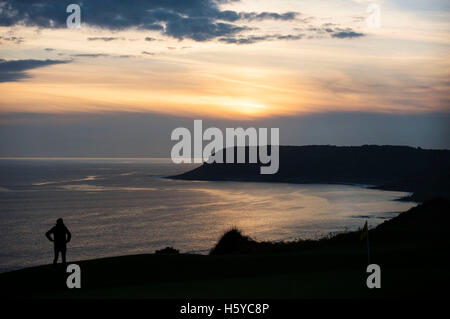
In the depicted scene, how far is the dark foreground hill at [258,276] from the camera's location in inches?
452

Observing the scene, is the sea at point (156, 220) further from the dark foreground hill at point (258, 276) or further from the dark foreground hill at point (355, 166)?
the dark foreground hill at point (355, 166)

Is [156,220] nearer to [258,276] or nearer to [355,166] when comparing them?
[258,276]

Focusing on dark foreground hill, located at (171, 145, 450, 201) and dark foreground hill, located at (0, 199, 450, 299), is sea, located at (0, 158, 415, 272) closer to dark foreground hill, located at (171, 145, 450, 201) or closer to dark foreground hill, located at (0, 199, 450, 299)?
dark foreground hill, located at (0, 199, 450, 299)

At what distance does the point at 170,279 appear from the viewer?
52.6 feet

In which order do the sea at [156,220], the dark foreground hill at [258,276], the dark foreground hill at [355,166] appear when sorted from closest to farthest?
the dark foreground hill at [258,276], the sea at [156,220], the dark foreground hill at [355,166]

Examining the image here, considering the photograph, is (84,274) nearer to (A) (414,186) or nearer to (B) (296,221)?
(B) (296,221)

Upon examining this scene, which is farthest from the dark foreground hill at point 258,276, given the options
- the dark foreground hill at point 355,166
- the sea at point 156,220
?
the dark foreground hill at point 355,166

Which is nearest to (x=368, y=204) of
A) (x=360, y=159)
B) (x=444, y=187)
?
(x=444, y=187)

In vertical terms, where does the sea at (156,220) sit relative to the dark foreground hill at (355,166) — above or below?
below

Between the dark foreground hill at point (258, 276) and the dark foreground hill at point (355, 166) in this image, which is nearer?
the dark foreground hill at point (258, 276)

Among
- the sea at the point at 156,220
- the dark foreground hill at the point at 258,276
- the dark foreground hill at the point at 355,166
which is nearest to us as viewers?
the dark foreground hill at the point at 258,276

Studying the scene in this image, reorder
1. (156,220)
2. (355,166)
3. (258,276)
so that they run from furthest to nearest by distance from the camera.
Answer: (355,166)
(156,220)
(258,276)

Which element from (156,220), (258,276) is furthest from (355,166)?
(258,276)

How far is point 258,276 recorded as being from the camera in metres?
14.9
